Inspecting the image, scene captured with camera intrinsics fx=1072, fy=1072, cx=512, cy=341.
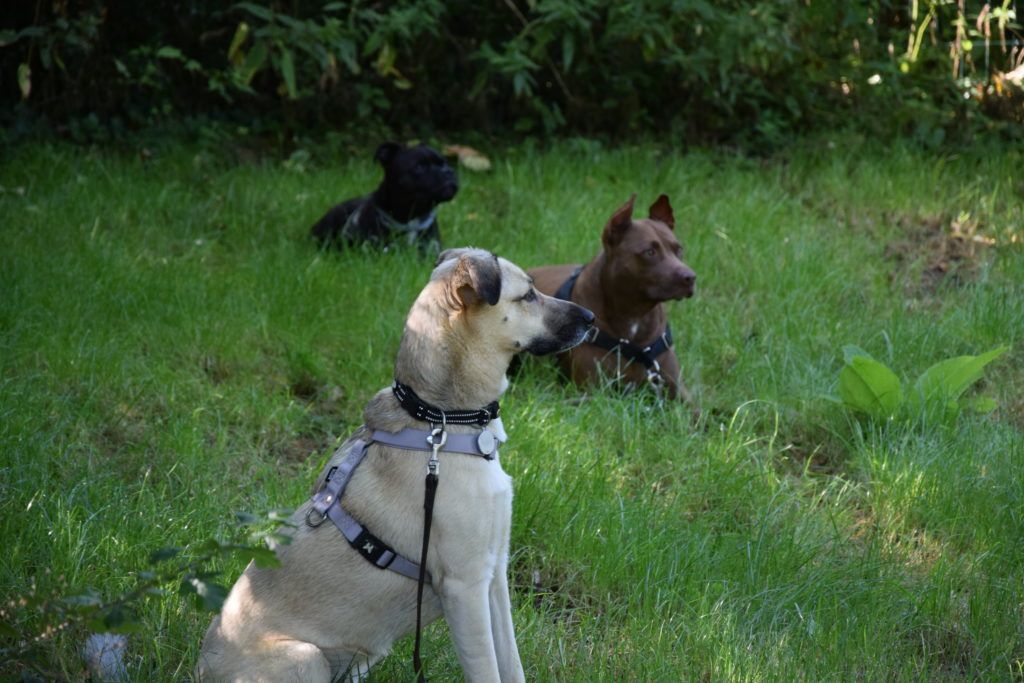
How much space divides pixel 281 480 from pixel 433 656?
1.43 meters

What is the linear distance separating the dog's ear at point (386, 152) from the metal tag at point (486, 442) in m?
4.92

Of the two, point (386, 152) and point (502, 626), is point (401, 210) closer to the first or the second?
point (386, 152)

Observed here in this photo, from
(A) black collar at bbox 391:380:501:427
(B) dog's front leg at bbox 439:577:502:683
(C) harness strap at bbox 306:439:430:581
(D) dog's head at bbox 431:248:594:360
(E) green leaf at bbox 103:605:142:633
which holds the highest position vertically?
(D) dog's head at bbox 431:248:594:360

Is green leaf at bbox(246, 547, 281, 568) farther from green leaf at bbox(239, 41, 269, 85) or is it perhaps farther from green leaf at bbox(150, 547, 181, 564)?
green leaf at bbox(239, 41, 269, 85)

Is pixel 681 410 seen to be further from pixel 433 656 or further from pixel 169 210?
pixel 169 210

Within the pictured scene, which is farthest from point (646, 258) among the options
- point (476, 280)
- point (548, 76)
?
point (548, 76)

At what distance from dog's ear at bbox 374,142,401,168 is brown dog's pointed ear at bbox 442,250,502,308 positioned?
15.5 ft

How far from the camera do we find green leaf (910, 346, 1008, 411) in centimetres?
512

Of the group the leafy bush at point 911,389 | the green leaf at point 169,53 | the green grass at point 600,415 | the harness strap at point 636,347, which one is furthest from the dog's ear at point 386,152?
the leafy bush at point 911,389

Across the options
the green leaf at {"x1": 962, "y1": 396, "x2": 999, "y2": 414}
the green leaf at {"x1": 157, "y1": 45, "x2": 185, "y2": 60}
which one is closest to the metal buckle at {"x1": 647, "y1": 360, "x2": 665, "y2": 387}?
the green leaf at {"x1": 962, "y1": 396, "x2": 999, "y2": 414}

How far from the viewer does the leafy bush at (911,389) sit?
5.09 m

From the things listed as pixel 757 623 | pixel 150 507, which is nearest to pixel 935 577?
pixel 757 623

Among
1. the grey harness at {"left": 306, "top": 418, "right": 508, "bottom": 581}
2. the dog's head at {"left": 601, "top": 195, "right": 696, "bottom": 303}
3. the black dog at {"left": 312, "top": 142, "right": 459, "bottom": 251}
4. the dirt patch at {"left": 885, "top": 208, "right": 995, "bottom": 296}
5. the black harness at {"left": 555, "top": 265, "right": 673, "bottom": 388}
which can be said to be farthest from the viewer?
the black dog at {"left": 312, "top": 142, "right": 459, "bottom": 251}

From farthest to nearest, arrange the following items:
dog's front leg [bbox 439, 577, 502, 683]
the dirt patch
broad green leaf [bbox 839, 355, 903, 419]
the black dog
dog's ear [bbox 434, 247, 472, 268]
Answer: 1. the black dog
2. the dirt patch
3. broad green leaf [bbox 839, 355, 903, 419]
4. dog's ear [bbox 434, 247, 472, 268]
5. dog's front leg [bbox 439, 577, 502, 683]
